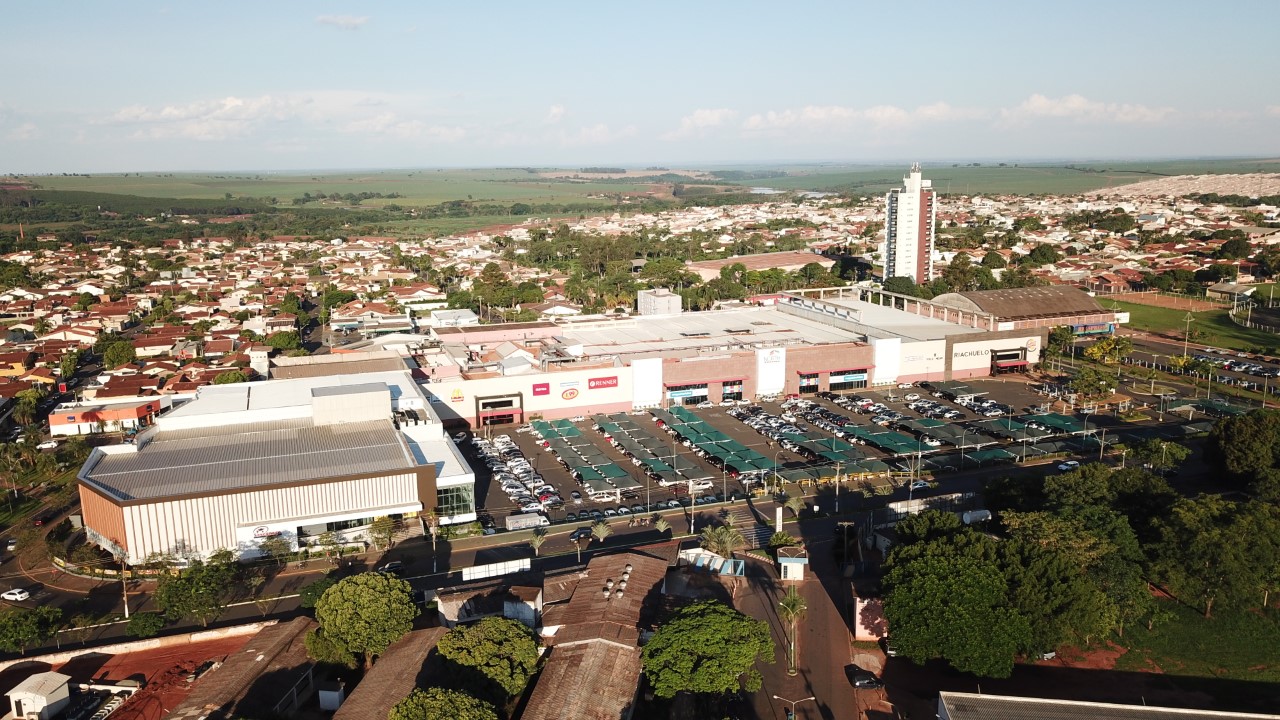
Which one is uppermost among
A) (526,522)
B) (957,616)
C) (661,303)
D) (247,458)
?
(661,303)

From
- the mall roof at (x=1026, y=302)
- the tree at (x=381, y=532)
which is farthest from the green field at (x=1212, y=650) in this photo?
the mall roof at (x=1026, y=302)

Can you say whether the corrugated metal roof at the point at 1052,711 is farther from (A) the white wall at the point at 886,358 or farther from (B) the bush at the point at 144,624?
(A) the white wall at the point at 886,358

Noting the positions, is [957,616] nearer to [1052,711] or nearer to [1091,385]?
[1052,711]

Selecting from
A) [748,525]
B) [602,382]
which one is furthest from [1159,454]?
[602,382]

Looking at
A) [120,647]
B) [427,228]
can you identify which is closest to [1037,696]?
[120,647]

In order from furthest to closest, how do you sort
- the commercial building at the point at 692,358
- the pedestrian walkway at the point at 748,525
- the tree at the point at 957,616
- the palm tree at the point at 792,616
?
1. the commercial building at the point at 692,358
2. the pedestrian walkway at the point at 748,525
3. the palm tree at the point at 792,616
4. the tree at the point at 957,616

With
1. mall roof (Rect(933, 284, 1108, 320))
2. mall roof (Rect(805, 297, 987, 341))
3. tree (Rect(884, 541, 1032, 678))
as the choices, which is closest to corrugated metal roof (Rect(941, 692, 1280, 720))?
tree (Rect(884, 541, 1032, 678))
